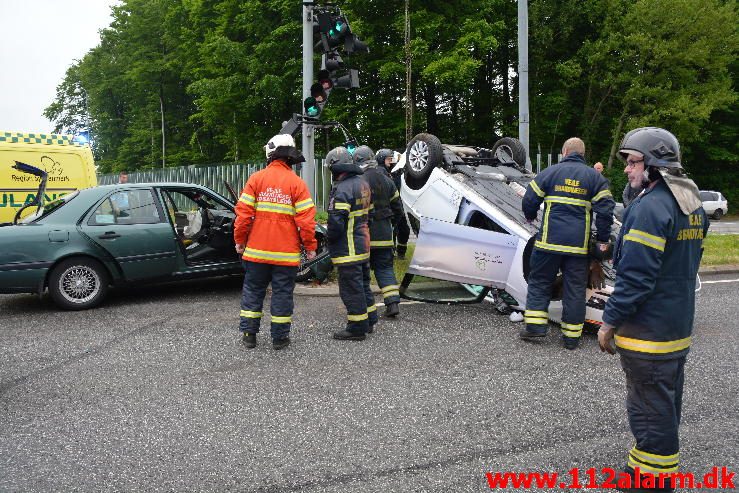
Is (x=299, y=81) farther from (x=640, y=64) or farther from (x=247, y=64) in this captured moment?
(x=640, y=64)

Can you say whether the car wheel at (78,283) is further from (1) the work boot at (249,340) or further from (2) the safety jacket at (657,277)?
(2) the safety jacket at (657,277)

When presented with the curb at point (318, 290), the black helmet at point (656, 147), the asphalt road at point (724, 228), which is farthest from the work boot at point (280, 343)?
the asphalt road at point (724, 228)

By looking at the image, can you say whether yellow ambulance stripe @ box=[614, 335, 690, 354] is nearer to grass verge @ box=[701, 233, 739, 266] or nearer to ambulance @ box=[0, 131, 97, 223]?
grass verge @ box=[701, 233, 739, 266]

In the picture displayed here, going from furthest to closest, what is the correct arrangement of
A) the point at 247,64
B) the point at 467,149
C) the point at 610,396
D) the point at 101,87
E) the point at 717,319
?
1. the point at 101,87
2. the point at 247,64
3. the point at 467,149
4. the point at 717,319
5. the point at 610,396

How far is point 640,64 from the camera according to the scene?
85.9 feet

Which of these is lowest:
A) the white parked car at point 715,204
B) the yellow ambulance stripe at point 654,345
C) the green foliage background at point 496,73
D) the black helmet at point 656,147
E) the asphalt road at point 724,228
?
the asphalt road at point 724,228

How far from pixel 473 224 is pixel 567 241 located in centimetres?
164

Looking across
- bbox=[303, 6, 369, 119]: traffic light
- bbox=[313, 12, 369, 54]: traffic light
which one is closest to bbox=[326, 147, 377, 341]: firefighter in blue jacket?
bbox=[303, 6, 369, 119]: traffic light

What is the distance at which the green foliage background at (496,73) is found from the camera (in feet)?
82.5

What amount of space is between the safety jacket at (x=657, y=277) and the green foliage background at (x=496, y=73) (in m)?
20.3

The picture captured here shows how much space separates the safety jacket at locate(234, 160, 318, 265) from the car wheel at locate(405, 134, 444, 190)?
2382 millimetres

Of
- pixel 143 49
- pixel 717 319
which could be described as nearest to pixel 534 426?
pixel 717 319

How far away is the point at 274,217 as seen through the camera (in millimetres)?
5363

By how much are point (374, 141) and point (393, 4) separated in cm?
556
